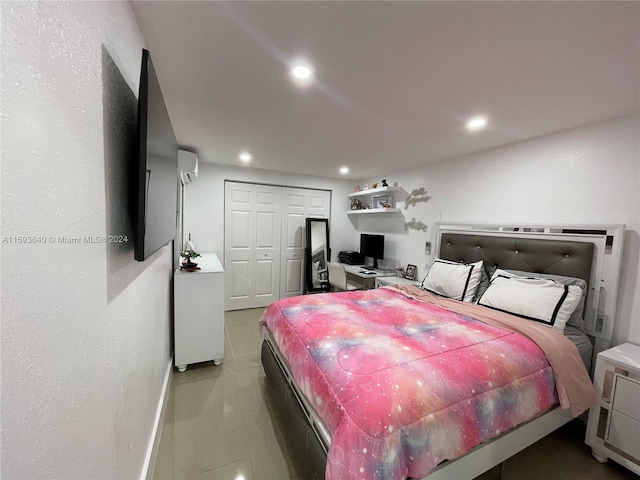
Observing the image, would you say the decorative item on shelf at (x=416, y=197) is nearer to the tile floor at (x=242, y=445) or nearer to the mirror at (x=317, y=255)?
the mirror at (x=317, y=255)

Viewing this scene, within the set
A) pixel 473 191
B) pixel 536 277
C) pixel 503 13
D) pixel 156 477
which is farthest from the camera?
pixel 473 191

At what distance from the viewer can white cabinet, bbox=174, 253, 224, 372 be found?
7.86 ft

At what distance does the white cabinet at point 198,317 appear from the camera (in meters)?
2.39

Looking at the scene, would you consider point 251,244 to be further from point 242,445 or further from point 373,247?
point 242,445

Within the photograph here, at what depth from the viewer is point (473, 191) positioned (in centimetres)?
284

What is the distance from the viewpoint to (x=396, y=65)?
4.47 feet

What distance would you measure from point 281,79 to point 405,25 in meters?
0.74

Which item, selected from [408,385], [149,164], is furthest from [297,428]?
[149,164]

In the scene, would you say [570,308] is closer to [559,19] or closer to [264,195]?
[559,19]

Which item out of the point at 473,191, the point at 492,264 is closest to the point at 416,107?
A: the point at 473,191

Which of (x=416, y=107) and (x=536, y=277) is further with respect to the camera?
(x=536, y=277)

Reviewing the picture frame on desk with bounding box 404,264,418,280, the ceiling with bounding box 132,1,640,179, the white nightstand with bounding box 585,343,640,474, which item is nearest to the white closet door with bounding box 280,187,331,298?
the picture frame on desk with bounding box 404,264,418,280

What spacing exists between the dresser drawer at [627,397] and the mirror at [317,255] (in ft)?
11.5

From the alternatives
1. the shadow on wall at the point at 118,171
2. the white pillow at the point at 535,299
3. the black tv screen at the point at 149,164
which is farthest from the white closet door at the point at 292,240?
the shadow on wall at the point at 118,171
